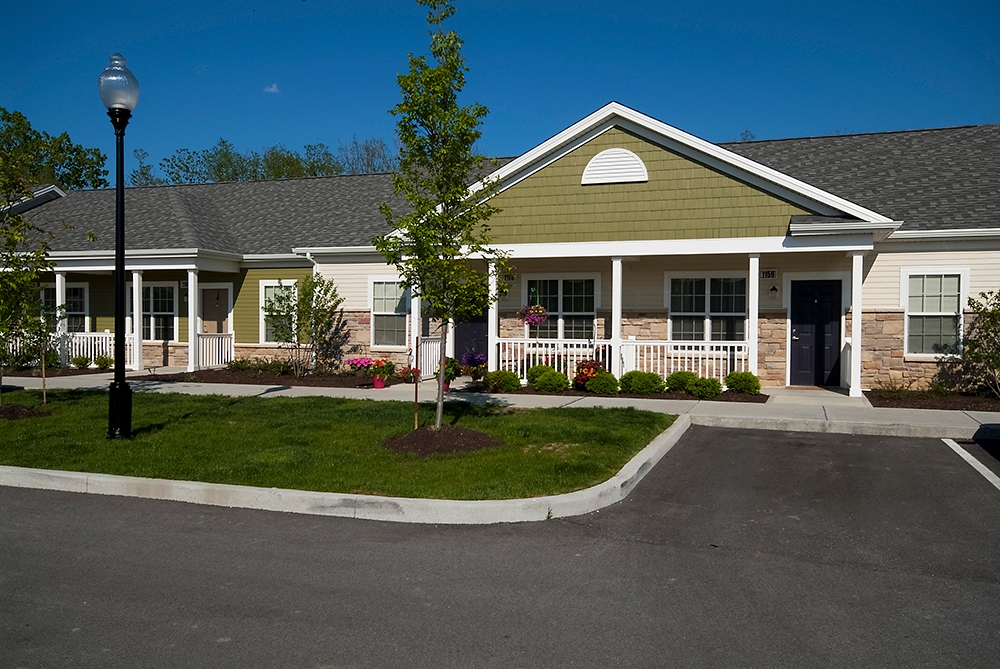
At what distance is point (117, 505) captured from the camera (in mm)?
7254

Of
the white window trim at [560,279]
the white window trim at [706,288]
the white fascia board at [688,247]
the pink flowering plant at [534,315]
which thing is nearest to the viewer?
the white fascia board at [688,247]

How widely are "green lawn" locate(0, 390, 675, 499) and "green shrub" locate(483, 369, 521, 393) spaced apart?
307 centimetres

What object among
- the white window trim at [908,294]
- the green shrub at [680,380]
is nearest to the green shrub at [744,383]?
the green shrub at [680,380]

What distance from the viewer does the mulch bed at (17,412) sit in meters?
11.5

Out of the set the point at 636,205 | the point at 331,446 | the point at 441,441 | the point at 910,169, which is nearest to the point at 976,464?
the point at 441,441

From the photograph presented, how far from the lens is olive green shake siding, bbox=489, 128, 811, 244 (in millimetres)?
14992

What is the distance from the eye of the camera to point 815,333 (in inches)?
634

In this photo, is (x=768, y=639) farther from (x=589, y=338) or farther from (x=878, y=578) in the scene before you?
(x=589, y=338)

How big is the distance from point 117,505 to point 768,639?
5.98 metres

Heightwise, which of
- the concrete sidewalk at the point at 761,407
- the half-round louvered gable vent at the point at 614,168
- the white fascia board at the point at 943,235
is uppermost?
the half-round louvered gable vent at the point at 614,168

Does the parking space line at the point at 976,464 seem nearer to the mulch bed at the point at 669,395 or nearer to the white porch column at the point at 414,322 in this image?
the mulch bed at the point at 669,395

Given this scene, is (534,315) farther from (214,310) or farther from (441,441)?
(214,310)

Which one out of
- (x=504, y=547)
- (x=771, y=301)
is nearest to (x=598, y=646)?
(x=504, y=547)

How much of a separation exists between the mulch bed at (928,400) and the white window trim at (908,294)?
880 mm
